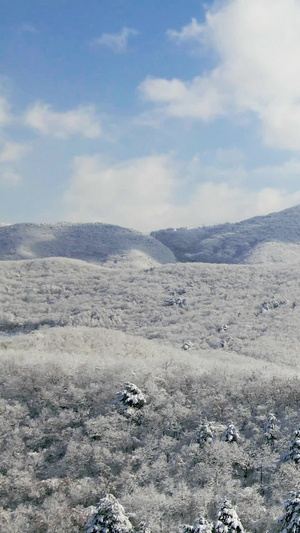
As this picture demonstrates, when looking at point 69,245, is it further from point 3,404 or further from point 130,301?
point 3,404

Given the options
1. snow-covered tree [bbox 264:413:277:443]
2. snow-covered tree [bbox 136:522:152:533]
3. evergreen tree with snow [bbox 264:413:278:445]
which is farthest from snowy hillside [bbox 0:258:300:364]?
snow-covered tree [bbox 136:522:152:533]

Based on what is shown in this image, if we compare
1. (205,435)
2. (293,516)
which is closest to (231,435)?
(205,435)

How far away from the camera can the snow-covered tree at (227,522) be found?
2447cm

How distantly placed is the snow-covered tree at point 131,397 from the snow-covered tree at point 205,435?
686cm

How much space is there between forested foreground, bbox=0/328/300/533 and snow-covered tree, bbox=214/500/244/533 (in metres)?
4.39

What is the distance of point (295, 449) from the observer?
3372cm

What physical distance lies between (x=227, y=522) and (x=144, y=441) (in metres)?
13.8

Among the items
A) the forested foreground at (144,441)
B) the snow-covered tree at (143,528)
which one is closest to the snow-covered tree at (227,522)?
the forested foreground at (144,441)

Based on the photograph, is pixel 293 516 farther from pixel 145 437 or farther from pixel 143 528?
pixel 145 437

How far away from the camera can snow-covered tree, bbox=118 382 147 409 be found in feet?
136

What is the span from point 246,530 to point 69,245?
576 feet

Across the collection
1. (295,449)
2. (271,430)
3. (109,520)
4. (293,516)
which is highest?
(293,516)

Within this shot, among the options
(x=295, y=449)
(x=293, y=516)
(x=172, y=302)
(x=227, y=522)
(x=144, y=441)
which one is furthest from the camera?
(x=172, y=302)

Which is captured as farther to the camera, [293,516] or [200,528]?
[200,528]
